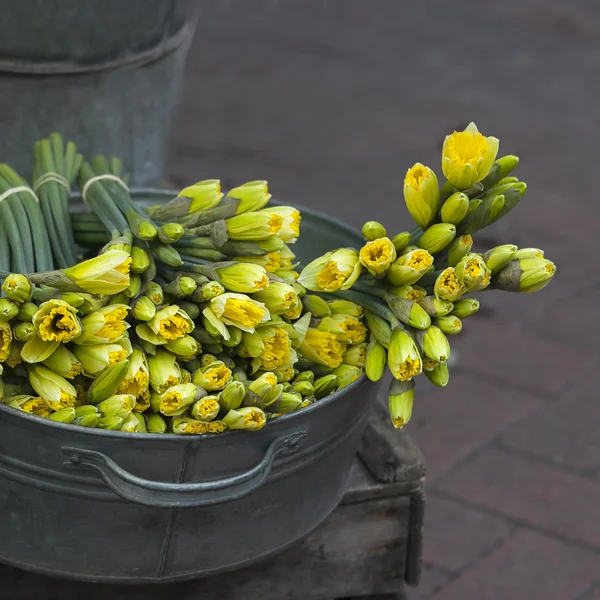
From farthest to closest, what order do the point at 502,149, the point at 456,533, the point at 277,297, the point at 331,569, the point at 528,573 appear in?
the point at 502,149, the point at 456,533, the point at 528,573, the point at 331,569, the point at 277,297

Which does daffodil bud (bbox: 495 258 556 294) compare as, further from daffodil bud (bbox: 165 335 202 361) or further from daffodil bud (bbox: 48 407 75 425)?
daffodil bud (bbox: 48 407 75 425)

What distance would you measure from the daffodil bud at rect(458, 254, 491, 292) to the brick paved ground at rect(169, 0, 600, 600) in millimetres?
1013

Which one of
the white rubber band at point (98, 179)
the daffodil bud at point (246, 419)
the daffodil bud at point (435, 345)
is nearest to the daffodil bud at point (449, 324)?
the daffodil bud at point (435, 345)

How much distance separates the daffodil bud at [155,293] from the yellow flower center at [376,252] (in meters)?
0.20

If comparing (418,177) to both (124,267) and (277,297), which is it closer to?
(277,297)

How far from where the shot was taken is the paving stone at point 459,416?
7.11 ft

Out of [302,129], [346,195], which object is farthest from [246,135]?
[346,195]

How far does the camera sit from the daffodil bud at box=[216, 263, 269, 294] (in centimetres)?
94

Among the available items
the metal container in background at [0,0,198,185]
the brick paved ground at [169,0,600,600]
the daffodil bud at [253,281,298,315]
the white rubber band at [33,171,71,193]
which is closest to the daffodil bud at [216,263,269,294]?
the daffodil bud at [253,281,298,315]

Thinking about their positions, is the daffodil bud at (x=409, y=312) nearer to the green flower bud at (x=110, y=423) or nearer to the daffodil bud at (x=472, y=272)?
the daffodil bud at (x=472, y=272)

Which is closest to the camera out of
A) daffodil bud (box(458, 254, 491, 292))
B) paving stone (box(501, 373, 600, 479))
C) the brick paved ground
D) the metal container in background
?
daffodil bud (box(458, 254, 491, 292))

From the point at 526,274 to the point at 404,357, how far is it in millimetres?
150

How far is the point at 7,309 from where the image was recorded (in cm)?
85

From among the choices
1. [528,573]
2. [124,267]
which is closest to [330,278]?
[124,267]
